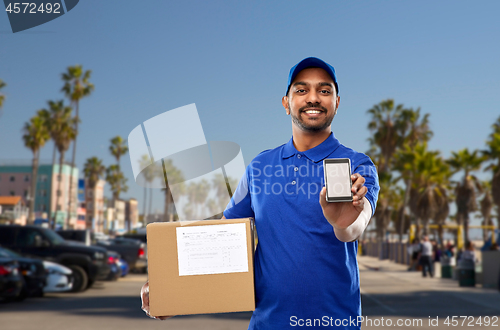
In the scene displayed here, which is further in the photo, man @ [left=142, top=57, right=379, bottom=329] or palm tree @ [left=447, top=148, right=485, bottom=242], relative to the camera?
palm tree @ [left=447, top=148, right=485, bottom=242]

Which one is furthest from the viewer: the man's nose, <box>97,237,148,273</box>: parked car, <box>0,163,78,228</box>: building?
<box>0,163,78,228</box>: building

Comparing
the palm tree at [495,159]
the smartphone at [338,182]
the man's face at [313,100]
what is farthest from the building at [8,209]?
the palm tree at [495,159]

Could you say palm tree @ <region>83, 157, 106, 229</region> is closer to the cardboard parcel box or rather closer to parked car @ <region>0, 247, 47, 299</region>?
parked car @ <region>0, 247, 47, 299</region>

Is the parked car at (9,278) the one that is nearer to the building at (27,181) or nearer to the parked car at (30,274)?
the parked car at (30,274)

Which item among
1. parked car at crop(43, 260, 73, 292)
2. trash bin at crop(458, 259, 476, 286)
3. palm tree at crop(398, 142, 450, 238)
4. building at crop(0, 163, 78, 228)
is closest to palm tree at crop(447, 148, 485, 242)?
palm tree at crop(398, 142, 450, 238)

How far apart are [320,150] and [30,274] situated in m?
13.2

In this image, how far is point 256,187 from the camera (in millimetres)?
2283

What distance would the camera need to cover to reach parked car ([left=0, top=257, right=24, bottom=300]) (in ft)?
40.1

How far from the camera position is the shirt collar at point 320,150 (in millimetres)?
2217

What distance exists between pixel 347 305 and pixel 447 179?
52289 millimetres

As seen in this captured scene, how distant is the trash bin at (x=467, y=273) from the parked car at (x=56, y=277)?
1296 cm

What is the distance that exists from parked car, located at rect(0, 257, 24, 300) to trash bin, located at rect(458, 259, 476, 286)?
14266mm

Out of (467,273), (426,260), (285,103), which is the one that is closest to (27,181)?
(426,260)

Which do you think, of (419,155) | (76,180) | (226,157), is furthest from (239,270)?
(76,180)
